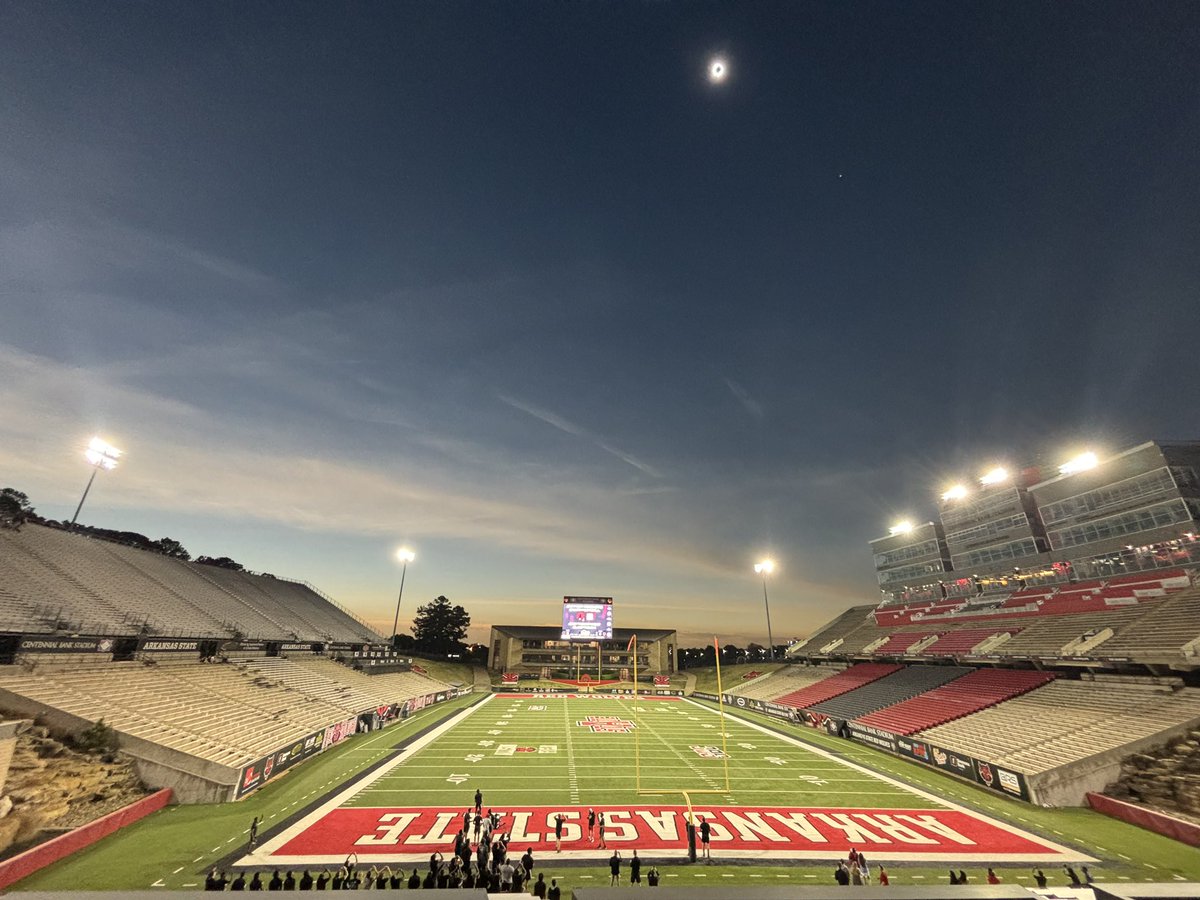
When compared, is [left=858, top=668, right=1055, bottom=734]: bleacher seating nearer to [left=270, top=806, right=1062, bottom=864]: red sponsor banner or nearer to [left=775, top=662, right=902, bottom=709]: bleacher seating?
[left=775, top=662, right=902, bottom=709]: bleacher seating

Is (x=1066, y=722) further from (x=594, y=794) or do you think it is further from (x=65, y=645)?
(x=65, y=645)

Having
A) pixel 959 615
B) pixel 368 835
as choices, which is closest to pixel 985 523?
pixel 959 615

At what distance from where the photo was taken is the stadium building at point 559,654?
8669 cm

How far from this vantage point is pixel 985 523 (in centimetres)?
5444

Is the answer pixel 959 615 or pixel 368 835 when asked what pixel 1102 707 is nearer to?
pixel 959 615

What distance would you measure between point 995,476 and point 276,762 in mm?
64811

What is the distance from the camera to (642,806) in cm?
2217

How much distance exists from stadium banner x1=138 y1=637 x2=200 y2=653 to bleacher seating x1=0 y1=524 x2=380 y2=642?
600 millimetres

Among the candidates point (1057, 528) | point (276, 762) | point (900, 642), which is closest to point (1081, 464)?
point (1057, 528)

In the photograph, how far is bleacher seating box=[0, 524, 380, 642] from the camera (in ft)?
87.1

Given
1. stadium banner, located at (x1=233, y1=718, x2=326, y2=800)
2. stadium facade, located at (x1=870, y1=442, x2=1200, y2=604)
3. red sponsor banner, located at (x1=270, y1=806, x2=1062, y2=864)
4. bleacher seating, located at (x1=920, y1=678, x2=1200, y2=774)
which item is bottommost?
red sponsor banner, located at (x1=270, y1=806, x2=1062, y2=864)

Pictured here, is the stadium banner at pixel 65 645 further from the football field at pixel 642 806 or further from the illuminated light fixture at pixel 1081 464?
the illuminated light fixture at pixel 1081 464

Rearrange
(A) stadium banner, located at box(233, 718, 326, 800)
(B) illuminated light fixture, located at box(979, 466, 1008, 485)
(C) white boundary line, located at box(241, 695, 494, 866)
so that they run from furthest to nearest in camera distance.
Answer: (B) illuminated light fixture, located at box(979, 466, 1008, 485) → (A) stadium banner, located at box(233, 718, 326, 800) → (C) white boundary line, located at box(241, 695, 494, 866)

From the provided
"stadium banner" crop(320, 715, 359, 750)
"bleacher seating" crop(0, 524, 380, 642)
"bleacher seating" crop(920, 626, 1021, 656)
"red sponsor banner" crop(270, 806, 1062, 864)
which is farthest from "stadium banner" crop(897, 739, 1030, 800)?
"bleacher seating" crop(0, 524, 380, 642)
